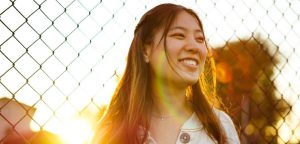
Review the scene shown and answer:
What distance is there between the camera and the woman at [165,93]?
233cm

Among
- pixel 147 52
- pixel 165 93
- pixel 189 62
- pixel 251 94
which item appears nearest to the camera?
pixel 189 62

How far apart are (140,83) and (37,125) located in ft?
1.79

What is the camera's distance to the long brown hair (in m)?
2.40

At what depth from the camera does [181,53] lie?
7.61ft

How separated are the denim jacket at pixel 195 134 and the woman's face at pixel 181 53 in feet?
0.73

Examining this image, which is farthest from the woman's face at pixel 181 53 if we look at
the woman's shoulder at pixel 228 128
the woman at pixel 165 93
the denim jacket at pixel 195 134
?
the woman's shoulder at pixel 228 128

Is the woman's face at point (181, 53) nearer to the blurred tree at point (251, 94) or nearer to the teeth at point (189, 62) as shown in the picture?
the teeth at point (189, 62)

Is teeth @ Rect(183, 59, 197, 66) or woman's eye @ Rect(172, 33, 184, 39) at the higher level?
woman's eye @ Rect(172, 33, 184, 39)

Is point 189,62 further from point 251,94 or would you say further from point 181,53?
point 251,94

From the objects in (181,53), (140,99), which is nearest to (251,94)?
(140,99)

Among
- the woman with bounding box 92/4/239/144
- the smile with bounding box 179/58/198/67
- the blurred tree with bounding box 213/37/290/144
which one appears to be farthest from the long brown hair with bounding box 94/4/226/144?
the blurred tree with bounding box 213/37/290/144

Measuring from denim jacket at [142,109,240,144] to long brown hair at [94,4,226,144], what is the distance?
0.08 feet

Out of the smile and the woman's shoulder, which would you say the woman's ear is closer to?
the smile

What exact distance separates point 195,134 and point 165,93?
238 mm
